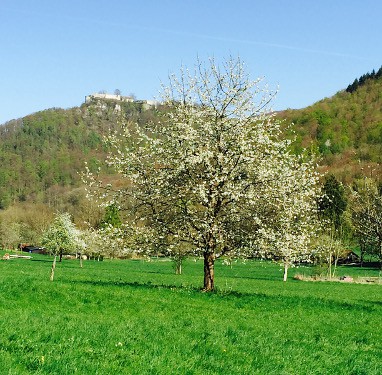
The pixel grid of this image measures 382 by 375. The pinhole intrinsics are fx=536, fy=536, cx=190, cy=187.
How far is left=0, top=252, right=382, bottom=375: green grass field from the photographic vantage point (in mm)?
9383

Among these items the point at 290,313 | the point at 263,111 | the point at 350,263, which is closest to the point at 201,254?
the point at 290,313

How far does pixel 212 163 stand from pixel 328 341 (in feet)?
36.2

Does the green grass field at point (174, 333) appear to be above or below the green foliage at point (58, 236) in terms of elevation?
below

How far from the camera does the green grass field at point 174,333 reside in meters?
9.38

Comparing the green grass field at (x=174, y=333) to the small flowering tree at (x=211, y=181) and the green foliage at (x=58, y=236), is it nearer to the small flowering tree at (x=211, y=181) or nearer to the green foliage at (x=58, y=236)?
the small flowering tree at (x=211, y=181)

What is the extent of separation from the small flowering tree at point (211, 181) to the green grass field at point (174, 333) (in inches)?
102

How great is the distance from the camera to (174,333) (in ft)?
43.9

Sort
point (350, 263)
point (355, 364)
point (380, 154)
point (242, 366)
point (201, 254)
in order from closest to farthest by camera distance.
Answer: point (242, 366) < point (355, 364) < point (201, 254) < point (350, 263) < point (380, 154)

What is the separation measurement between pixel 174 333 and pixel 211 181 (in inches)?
431

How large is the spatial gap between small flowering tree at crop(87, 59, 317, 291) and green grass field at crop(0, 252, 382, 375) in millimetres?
2598

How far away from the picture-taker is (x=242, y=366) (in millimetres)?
10297

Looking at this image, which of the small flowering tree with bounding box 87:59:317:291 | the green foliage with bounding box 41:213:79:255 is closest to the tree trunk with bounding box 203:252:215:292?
the small flowering tree with bounding box 87:59:317:291

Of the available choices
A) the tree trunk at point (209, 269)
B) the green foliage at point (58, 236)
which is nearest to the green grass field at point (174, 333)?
the tree trunk at point (209, 269)

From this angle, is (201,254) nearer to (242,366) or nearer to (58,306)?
(58,306)
